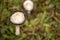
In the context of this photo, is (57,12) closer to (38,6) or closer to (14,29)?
(38,6)

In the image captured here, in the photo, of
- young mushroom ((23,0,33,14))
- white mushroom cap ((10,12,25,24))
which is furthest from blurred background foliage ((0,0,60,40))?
white mushroom cap ((10,12,25,24))

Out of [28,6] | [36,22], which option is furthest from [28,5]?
[36,22]

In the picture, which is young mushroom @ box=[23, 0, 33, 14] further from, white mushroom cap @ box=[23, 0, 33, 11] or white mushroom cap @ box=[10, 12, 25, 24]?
white mushroom cap @ box=[10, 12, 25, 24]

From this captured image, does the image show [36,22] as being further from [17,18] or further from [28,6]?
[17,18]

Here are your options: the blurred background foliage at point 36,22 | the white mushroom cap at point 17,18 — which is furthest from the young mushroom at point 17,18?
the blurred background foliage at point 36,22

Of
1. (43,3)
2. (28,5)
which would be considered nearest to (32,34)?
(28,5)

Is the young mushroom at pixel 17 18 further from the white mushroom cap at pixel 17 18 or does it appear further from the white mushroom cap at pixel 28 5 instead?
the white mushroom cap at pixel 28 5
